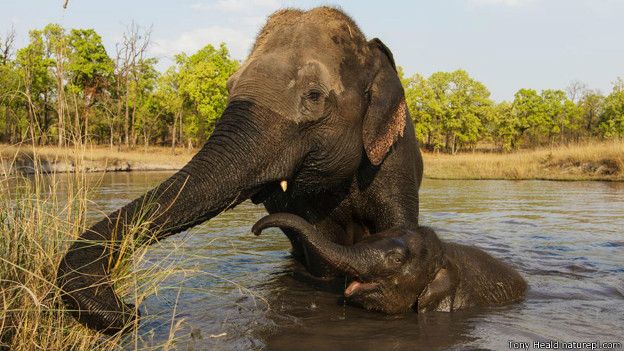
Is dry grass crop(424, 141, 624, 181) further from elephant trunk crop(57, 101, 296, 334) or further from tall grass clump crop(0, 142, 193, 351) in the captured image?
tall grass clump crop(0, 142, 193, 351)

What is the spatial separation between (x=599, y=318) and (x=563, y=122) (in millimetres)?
82245

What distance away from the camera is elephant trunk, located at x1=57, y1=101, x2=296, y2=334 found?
3205 mm

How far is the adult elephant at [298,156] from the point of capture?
134 inches

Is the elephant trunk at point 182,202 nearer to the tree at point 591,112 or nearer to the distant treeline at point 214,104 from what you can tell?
the distant treeline at point 214,104

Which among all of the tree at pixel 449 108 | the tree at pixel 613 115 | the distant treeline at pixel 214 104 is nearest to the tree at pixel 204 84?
the distant treeline at pixel 214 104

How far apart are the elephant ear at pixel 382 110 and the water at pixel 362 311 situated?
140 cm

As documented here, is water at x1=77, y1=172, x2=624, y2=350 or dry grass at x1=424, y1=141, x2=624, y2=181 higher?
dry grass at x1=424, y1=141, x2=624, y2=181

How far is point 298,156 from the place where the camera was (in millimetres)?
4539

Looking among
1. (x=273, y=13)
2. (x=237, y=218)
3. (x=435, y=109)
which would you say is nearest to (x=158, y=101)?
(x=435, y=109)

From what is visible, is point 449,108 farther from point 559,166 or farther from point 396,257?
point 396,257

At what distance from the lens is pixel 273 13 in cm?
555

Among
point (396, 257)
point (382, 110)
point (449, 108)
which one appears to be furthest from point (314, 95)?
point (449, 108)

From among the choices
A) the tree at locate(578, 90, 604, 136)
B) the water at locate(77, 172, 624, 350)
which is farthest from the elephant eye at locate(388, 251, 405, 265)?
the tree at locate(578, 90, 604, 136)

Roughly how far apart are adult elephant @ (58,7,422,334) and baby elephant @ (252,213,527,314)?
33cm
